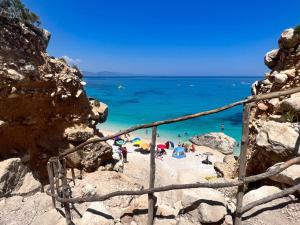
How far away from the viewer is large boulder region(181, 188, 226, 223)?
176 inches

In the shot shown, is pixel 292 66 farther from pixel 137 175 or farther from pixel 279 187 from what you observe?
pixel 137 175

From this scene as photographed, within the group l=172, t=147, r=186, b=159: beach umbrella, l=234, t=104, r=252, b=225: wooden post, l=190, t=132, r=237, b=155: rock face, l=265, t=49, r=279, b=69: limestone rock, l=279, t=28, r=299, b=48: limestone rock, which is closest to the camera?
l=234, t=104, r=252, b=225: wooden post

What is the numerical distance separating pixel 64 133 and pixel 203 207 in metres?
9.03

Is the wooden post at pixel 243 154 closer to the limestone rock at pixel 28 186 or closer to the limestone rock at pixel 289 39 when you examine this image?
the limestone rock at pixel 289 39

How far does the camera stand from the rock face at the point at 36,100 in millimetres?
9703

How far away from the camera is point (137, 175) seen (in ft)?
55.3

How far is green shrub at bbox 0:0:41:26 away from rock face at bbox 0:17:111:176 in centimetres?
65

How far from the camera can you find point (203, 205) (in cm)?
456

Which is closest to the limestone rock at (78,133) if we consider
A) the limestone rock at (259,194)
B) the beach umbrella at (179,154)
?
the limestone rock at (259,194)

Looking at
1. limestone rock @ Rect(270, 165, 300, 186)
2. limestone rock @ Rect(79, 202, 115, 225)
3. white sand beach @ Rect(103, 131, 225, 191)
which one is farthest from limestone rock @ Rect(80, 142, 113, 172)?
limestone rock @ Rect(270, 165, 300, 186)

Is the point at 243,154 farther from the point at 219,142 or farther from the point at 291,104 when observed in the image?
the point at 219,142

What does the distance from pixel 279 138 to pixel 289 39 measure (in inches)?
162

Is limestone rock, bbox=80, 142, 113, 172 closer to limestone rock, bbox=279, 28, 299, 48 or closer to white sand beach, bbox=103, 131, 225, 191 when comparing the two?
white sand beach, bbox=103, 131, 225, 191

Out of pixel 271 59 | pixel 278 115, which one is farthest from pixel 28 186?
pixel 271 59
